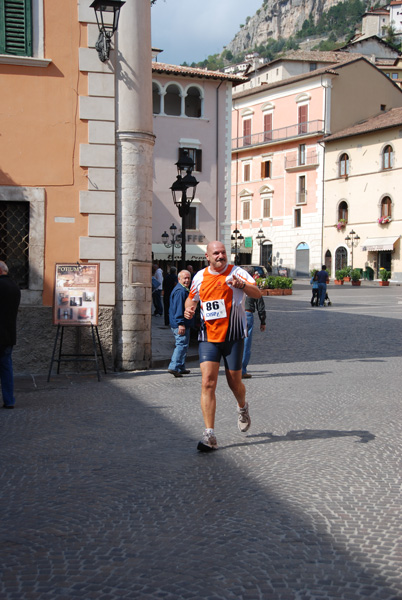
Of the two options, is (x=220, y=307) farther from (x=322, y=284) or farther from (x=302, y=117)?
(x=302, y=117)

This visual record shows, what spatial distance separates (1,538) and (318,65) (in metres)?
74.1

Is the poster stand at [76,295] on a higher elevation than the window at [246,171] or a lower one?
lower

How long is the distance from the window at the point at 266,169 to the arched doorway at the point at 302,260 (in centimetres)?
745

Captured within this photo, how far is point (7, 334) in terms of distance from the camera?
29.3 ft

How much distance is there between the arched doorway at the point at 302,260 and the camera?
2415 inches

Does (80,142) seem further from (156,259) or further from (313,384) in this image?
(156,259)

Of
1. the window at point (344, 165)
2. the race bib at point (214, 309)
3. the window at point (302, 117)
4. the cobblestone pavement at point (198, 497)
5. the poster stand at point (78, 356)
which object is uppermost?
the window at point (302, 117)

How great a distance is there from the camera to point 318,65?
73688 mm

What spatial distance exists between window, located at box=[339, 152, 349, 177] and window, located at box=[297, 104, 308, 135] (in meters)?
4.61

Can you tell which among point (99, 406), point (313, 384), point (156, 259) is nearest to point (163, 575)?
point (99, 406)

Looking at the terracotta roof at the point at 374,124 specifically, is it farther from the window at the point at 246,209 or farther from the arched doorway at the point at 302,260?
the window at the point at 246,209

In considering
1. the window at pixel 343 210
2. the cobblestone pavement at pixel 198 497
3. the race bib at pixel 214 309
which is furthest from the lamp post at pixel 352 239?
the race bib at pixel 214 309

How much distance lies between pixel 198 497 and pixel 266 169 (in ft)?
204

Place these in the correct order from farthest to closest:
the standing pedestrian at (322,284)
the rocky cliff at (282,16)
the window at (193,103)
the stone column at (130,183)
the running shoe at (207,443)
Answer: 1. the rocky cliff at (282,16)
2. the window at (193,103)
3. the standing pedestrian at (322,284)
4. the stone column at (130,183)
5. the running shoe at (207,443)
